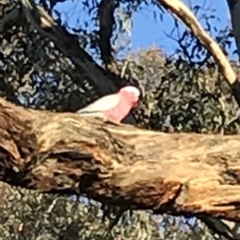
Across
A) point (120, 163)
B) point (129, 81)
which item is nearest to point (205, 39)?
point (129, 81)

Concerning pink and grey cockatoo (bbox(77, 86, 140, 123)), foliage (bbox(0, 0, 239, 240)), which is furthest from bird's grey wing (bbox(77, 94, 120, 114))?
A: foliage (bbox(0, 0, 239, 240))

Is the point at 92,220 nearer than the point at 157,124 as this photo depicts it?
No

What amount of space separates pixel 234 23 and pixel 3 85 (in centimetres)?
210

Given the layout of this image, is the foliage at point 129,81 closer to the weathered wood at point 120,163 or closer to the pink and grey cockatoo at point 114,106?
the pink and grey cockatoo at point 114,106

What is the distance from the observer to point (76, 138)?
2570mm

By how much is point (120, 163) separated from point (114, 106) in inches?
56.1

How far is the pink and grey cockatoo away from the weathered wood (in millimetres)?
823

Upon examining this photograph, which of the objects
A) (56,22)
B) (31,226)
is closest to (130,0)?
(56,22)

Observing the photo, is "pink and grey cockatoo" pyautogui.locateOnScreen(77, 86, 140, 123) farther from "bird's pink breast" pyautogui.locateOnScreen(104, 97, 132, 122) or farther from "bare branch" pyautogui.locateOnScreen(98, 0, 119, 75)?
"bare branch" pyautogui.locateOnScreen(98, 0, 119, 75)

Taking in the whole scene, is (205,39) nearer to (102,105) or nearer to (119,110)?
(119,110)

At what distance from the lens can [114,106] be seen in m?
4.06

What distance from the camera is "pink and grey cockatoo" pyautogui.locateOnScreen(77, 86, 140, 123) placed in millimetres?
3811

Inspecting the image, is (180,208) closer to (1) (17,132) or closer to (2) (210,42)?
(1) (17,132)

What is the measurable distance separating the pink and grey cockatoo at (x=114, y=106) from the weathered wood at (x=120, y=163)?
82 centimetres
